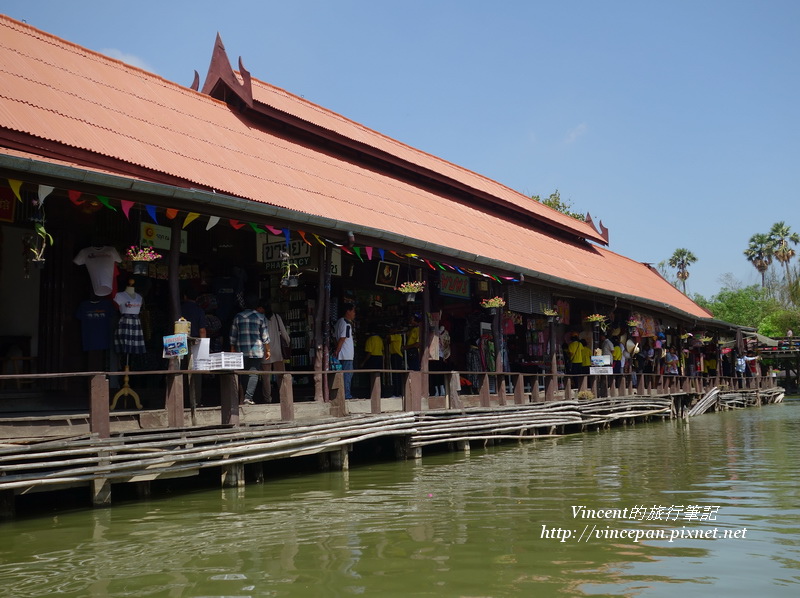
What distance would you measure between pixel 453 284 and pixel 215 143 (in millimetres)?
5309

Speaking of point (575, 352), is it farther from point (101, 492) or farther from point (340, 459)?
point (101, 492)

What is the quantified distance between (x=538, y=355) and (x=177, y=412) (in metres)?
13.0

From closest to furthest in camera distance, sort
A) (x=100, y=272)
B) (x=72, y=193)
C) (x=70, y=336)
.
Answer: (x=72, y=193) < (x=100, y=272) < (x=70, y=336)

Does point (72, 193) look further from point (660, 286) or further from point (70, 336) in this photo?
point (660, 286)

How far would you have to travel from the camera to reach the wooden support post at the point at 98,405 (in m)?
8.16

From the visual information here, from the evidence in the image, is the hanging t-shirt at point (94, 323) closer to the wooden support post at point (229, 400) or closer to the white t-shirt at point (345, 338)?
the wooden support post at point (229, 400)

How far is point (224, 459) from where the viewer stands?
930 centimetres

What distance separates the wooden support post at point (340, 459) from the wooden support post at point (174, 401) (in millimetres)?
2758

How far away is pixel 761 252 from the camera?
70.7 meters

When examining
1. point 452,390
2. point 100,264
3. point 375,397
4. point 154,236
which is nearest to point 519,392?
point 452,390

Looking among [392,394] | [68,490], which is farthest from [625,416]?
[68,490]

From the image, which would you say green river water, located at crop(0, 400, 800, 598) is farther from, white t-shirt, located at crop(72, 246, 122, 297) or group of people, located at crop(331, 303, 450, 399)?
group of people, located at crop(331, 303, 450, 399)

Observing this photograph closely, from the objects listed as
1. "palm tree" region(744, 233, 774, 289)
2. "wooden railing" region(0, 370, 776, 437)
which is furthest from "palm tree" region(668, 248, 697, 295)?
"wooden railing" region(0, 370, 776, 437)

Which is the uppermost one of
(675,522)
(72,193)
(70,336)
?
(72,193)
